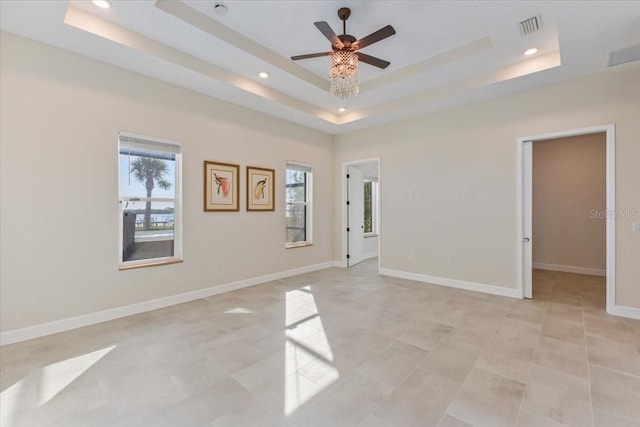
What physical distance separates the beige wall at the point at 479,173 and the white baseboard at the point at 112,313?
2942mm

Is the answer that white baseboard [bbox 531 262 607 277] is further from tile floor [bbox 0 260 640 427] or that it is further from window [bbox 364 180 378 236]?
window [bbox 364 180 378 236]

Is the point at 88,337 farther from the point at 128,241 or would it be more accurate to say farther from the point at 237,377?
the point at 237,377

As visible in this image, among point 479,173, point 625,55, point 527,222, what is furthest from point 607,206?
point 625,55

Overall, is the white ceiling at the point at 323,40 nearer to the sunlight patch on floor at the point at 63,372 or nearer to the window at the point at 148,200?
the window at the point at 148,200

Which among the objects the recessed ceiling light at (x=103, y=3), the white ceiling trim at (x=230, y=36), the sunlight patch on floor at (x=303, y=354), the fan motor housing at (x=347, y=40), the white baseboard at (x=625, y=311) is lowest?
the sunlight patch on floor at (x=303, y=354)

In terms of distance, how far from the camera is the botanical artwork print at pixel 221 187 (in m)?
4.42

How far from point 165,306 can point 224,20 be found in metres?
3.56

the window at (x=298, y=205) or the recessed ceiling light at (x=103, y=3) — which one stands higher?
the recessed ceiling light at (x=103, y=3)

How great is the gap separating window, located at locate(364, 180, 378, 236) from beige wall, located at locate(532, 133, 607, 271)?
3748mm

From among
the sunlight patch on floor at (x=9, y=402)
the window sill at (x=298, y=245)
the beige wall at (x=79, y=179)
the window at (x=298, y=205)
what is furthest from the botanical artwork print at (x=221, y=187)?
the sunlight patch on floor at (x=9, y=402)

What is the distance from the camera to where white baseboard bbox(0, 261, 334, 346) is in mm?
2856

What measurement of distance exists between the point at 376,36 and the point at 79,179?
3.48m

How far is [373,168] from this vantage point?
693cm

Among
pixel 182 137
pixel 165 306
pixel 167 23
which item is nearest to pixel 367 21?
pixel 167 23
